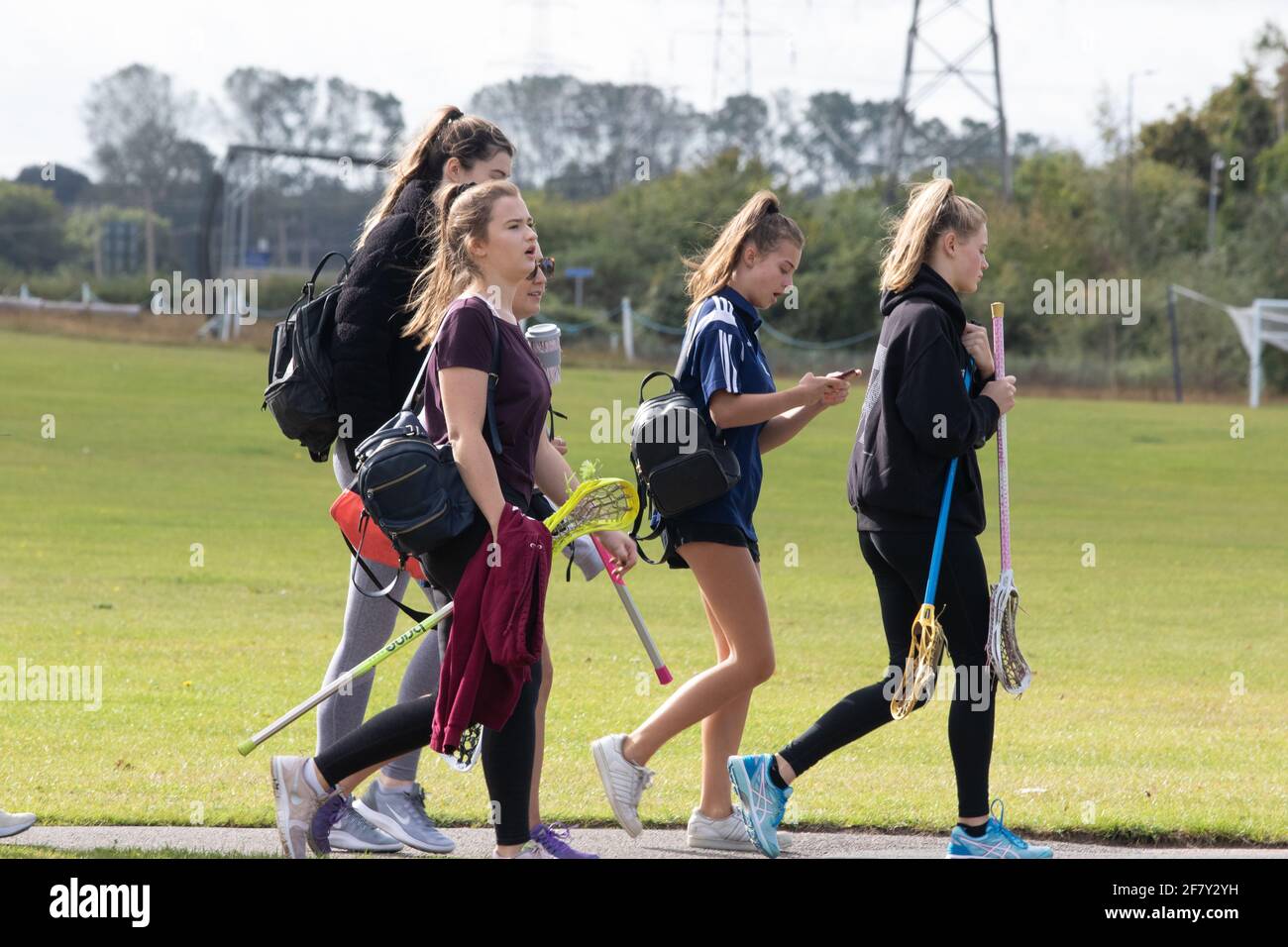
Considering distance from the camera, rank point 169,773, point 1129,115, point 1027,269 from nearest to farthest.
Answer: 1. point 169,773
2. point 1027,269
3. point 1129,115

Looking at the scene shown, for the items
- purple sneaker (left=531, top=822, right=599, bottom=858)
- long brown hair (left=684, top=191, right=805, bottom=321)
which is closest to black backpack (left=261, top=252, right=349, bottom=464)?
long brown hair (left=684, top=191, right=805, bottom=321)

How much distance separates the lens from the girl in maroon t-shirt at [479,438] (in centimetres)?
461

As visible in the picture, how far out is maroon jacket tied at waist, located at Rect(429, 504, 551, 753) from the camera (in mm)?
4527

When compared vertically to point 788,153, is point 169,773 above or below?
below

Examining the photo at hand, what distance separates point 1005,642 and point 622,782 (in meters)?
1.27

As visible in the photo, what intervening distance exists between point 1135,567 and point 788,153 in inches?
3717

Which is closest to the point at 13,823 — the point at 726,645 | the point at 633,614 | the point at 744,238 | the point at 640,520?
the point at 633,614

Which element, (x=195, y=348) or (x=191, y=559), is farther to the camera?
(x=195, y=348)

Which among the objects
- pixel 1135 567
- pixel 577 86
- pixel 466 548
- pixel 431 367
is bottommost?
pixel 1135 567

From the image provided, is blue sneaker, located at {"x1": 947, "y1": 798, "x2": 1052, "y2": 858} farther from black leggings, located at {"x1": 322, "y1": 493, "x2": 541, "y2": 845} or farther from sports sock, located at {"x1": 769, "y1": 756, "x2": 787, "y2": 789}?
black leggings, located at {"x1": 322, "y1": 493, "x2": 541, "y2": 845}

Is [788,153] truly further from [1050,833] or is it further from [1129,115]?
[1050,833]

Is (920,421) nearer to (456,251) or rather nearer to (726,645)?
(726,645)

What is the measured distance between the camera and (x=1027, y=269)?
179 feet
